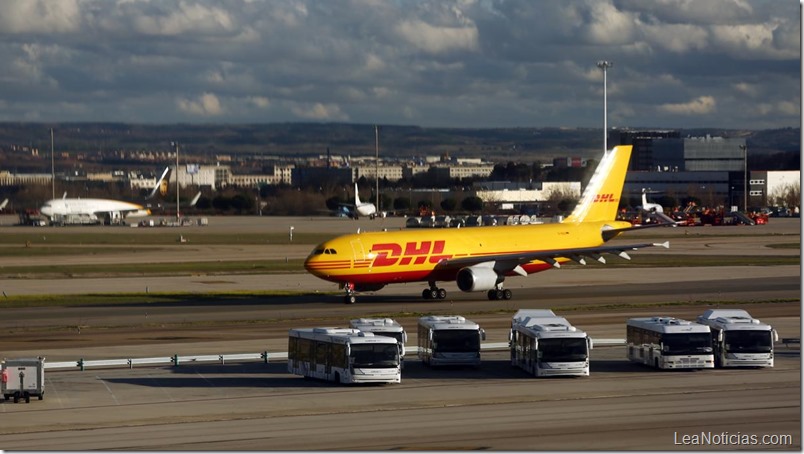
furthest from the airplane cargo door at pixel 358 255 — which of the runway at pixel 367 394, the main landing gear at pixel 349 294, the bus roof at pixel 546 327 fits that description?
the bus roof at pixel 546 327

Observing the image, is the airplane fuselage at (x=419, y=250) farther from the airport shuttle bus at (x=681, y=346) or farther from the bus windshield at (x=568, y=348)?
the bus windshield at (x=568, y=348)

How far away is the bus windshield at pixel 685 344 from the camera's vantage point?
47719 millimetres

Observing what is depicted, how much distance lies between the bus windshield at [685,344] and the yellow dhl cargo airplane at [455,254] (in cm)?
2736

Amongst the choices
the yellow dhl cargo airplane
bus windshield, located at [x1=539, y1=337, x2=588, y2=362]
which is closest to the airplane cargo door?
the yellow dhl cargo airplane

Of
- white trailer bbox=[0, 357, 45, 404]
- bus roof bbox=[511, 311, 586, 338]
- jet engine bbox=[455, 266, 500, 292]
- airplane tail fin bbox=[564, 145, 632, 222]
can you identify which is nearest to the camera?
white trailer bbox=[0, 357, 45, 404]

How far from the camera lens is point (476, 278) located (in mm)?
74562

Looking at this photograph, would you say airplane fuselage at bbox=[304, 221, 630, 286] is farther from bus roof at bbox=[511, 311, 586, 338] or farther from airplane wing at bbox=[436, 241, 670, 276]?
bus roof at bbox=[511, 311, 586, 338]

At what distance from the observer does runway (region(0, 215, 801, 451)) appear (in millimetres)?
34250

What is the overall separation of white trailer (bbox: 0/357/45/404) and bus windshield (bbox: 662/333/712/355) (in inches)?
938

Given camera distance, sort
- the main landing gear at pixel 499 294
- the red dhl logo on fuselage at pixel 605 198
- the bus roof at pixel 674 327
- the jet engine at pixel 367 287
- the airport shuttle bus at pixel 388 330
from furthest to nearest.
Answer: the red dhl logo on fuselage at pixel 605 198
the main landing gear at pixel 499 294
the jet engine at pixel 367 287
the airport shuttle bus at pixel 388 330
the bus roof at pixel 674 327

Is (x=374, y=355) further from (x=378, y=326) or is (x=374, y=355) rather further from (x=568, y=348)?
(x=568, y=348)

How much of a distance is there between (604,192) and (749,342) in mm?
38235

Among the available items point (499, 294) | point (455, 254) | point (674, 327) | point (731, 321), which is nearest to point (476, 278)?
point (455, 254)

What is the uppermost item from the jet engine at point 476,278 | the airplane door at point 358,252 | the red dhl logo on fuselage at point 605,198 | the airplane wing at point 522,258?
the red dhl logo on fuselage at point 605,198
